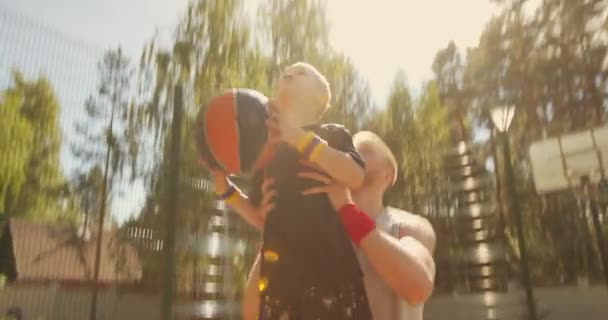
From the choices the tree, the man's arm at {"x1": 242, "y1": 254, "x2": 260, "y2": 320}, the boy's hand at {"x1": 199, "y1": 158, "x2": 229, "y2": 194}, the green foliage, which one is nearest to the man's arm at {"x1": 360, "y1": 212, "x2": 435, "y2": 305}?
the man's arm at {"x1": 242, "y1": 254, "x2": 260, "y2": 320}

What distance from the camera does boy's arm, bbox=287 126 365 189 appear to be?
1251mm

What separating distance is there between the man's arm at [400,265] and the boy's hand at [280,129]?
1.03 ft

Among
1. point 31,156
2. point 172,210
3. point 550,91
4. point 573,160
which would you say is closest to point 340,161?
point 172,210

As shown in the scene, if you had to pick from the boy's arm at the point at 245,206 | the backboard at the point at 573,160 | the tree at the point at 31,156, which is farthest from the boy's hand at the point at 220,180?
the backboard at the point at 573,160

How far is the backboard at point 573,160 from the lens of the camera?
10914mm

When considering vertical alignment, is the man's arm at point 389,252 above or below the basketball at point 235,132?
below

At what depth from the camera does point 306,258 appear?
4.00 feet

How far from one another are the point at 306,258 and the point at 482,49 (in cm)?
1688

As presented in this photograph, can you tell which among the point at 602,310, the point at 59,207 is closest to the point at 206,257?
the point at 59,207

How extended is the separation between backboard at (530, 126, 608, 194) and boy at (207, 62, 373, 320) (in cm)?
1137

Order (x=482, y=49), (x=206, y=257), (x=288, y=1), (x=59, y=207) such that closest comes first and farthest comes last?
(x=206, y=257) → (x=288, y=1) → (x=59, y=207) → (x=482, y=49)

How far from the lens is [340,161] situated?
1.27 meters

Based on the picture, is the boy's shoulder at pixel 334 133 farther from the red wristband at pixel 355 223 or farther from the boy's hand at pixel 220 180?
the boy's hand at pixel 220 180

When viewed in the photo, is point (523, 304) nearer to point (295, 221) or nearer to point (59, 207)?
point (295, 221)
